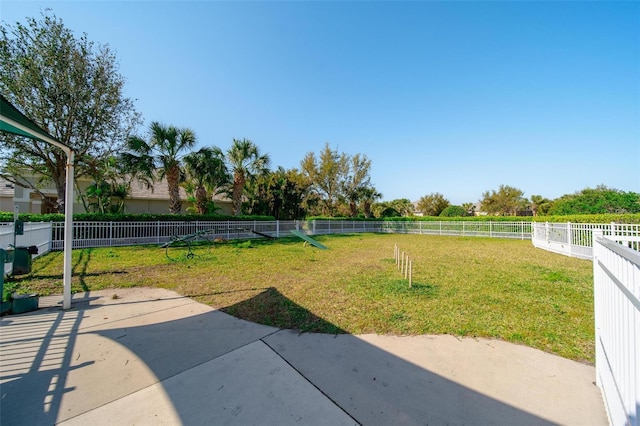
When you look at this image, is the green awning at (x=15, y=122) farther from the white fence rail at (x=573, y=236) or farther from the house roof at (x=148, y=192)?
the house roof at (x=148, y=192)

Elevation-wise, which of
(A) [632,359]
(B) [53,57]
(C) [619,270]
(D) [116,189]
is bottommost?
(A) [632,359]

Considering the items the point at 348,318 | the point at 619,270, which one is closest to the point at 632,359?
the point at 619,270

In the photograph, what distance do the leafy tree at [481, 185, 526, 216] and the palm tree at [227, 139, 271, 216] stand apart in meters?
40.0

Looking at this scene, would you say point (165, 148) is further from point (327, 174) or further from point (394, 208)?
point (394, 208)

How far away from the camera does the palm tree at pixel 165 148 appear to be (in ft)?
46.7

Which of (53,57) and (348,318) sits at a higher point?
(53,57)

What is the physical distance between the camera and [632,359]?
1438 millimetres

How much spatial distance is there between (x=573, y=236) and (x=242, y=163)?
19.2 metres

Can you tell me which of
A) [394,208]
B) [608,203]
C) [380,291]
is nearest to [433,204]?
[394,208]

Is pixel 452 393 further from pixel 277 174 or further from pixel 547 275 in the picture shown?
pixel 277 174

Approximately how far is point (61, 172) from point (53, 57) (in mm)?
5553

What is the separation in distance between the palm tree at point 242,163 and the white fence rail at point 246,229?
287 cm

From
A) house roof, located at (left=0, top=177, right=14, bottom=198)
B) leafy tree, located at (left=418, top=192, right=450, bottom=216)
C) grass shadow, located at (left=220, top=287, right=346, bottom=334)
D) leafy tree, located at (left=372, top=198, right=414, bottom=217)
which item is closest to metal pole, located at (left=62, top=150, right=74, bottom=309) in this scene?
grass shadow, located at (left=220, top=287, right=346, bottom=334)

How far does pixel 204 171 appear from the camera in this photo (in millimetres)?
16688
